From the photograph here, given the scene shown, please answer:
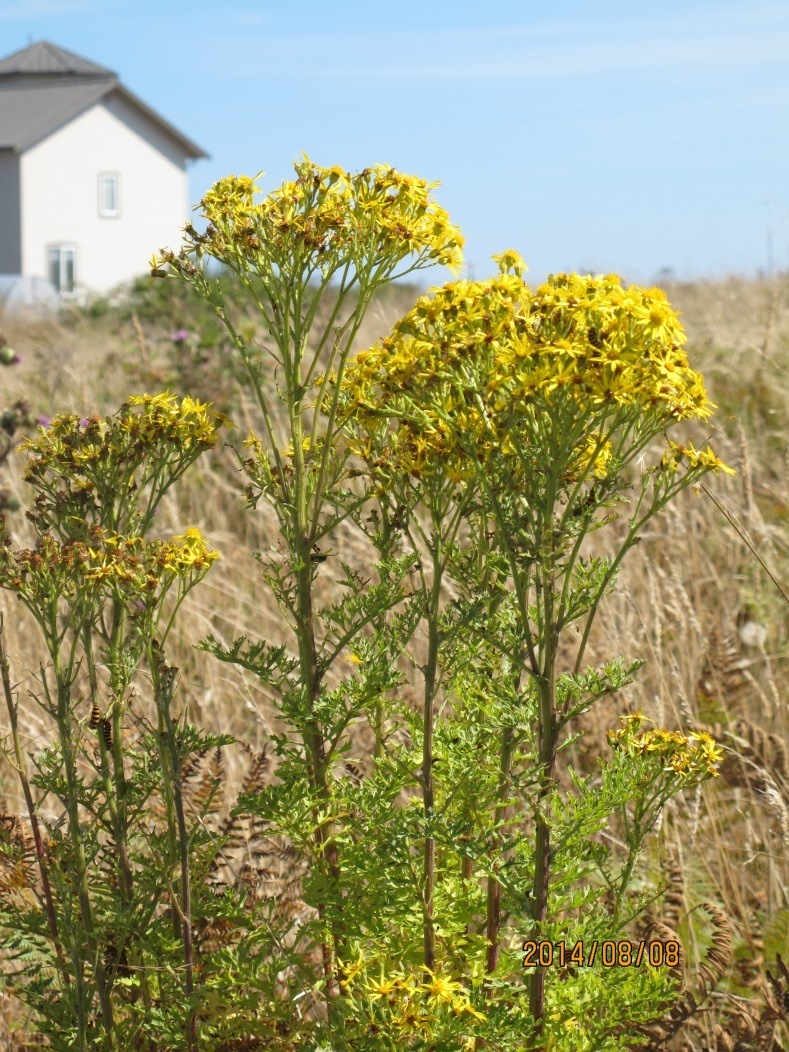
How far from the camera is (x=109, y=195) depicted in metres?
36.6

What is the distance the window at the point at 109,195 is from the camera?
36.2 metres

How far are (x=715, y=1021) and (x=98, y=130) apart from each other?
3785 centimetres

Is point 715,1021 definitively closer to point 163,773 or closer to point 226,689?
point 163,773

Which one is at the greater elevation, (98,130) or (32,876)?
(98,130)

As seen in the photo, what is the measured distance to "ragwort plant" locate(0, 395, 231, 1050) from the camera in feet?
5.82

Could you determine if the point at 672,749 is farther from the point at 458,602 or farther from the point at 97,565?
the point at 97,565

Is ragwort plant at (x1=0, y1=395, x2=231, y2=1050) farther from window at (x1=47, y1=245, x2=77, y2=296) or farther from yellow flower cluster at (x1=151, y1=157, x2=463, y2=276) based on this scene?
window at (x1=47, y1=245, x2=77, y2=296)

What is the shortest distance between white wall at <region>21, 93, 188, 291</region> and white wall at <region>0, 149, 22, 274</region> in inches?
9.4

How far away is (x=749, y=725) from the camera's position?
3.11 m

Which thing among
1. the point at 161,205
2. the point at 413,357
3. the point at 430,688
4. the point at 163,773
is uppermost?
the point at 161,205

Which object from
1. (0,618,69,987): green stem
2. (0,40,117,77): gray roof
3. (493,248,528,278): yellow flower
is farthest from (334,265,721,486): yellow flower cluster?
(0,40,117,77): gray roof

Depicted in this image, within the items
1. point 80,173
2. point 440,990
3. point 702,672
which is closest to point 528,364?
Answer: point 440,990

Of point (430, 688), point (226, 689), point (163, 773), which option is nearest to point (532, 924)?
point (430, 688)

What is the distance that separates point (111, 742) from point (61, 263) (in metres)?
35.2
